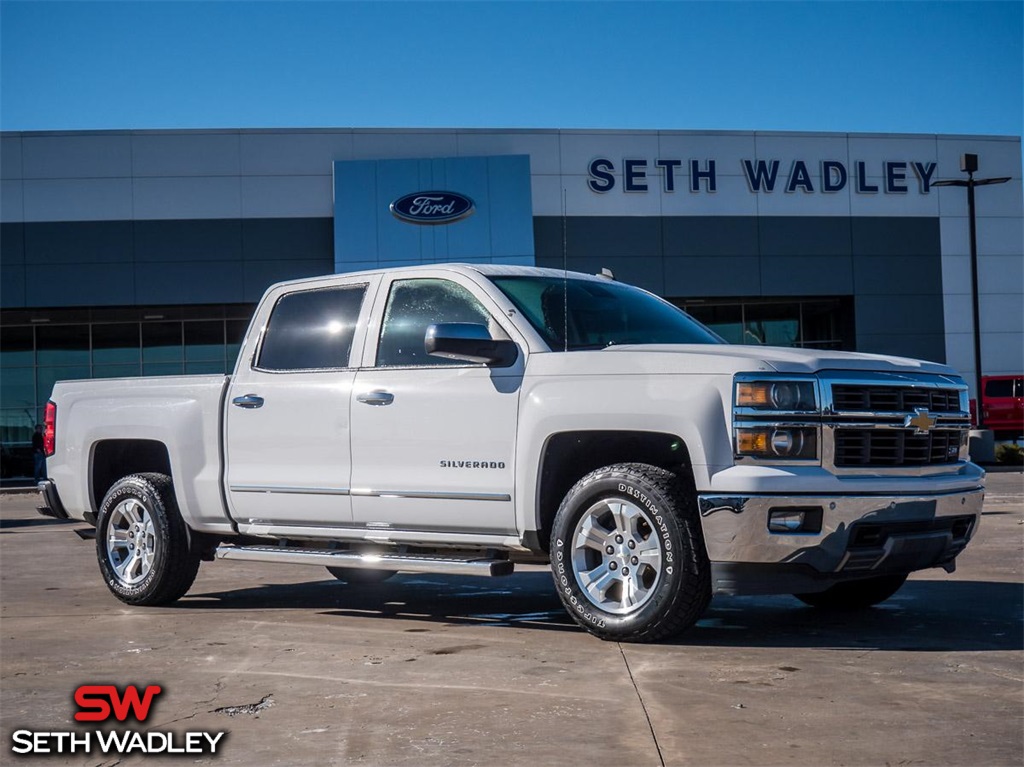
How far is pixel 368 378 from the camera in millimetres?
7078

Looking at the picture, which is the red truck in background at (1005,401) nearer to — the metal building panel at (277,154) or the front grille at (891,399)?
the metal building panel at (277,154)

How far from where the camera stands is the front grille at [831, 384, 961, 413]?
5.91m

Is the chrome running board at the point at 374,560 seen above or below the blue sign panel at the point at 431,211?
below

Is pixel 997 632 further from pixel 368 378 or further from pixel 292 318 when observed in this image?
pixel 292 318

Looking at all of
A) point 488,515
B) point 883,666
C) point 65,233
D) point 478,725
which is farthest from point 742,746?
point 65,233

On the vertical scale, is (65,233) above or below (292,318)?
above

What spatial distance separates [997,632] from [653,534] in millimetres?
1916

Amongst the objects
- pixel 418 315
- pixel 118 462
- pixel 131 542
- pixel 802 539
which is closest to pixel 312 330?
pixel 418 315

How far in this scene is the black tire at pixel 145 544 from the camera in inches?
311

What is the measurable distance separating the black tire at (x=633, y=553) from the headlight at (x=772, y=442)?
16.6 inches

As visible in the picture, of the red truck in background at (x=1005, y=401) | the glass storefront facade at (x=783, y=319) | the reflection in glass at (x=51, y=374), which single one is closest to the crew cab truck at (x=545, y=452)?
the red truck in background at (x=1005, y=401)

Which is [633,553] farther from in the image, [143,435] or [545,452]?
[143,435]

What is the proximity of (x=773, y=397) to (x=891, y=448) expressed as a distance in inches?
29.3

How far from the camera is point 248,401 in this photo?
7.60 m
